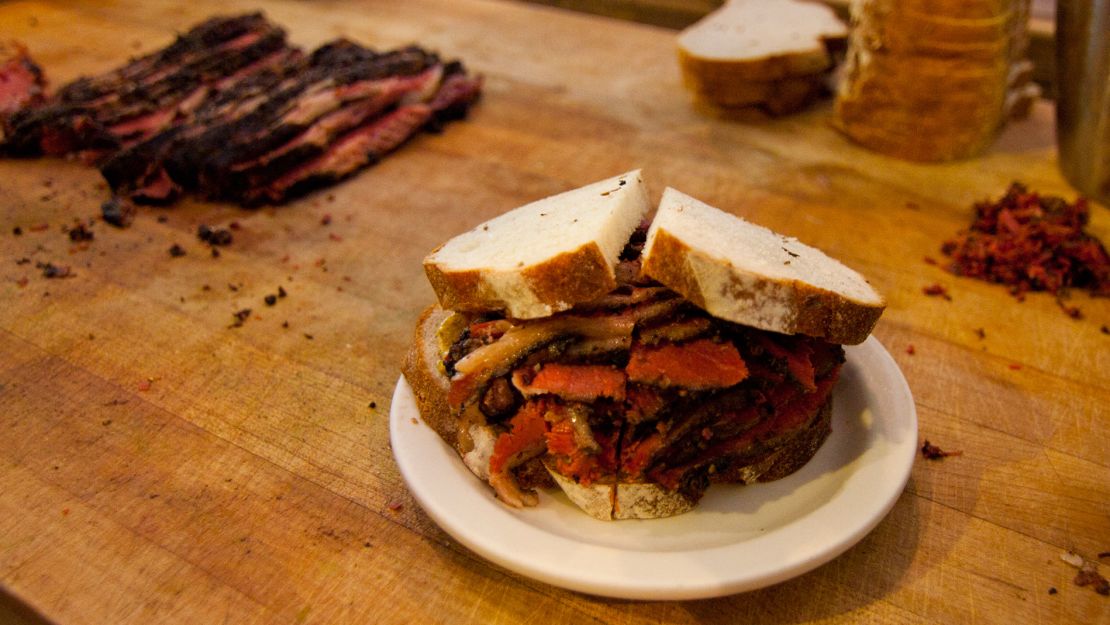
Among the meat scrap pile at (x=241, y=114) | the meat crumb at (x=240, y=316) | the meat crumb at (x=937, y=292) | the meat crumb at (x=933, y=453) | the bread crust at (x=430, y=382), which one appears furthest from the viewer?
the meat scrap pile at (x=241, y=114)

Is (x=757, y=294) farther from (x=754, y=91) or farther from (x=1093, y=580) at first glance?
(x=754, y=91)

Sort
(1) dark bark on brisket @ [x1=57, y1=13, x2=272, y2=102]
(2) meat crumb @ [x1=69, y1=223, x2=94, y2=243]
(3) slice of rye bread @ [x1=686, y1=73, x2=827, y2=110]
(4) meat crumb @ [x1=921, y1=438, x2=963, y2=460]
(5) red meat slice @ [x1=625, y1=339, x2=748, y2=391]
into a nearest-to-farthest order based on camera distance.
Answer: (5) red meat slice @ [x1=625, y1=339, x2=748, y2=391], (4) meat crumb @ [x1=921, y1=438, x2=963, y2=460], (2) meat crumb @ [x1=69, y1=223, x2=94, y2=243], (1) dark bark on brisket @ [x1=57, y1=13, x2=272, y2=102], (3) slice of rye bread @ [x1=686, y1=73, x2=827, y2=110]

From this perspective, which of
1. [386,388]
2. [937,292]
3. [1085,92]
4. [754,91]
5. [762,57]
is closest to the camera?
[386,388]

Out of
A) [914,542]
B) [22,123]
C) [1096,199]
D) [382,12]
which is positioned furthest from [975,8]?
[22,123]

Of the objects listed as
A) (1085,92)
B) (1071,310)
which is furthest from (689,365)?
(1085,92)

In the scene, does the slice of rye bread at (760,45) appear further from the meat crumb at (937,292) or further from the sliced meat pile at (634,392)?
the sliced meat pile at (634,392)

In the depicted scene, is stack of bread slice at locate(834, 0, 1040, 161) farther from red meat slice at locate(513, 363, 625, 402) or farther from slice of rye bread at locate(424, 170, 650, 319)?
red meat slice at locate(513, 363, 625, 402)

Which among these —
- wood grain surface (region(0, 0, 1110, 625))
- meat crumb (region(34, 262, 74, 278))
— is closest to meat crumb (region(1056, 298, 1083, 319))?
wood grain surface (region(0, 0, 1110, 625))

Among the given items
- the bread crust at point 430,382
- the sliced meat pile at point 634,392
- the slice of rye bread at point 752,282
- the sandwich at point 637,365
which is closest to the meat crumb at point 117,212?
the bread crust at point 430,382
